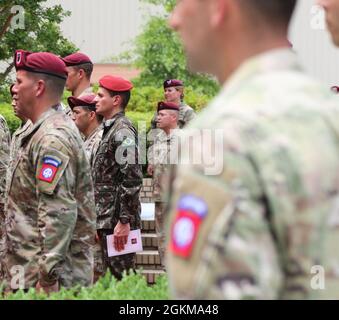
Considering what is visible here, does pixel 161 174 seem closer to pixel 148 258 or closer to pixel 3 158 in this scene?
pixel 148 258

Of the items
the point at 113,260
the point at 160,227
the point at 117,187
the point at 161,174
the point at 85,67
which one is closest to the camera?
the point at 113,260

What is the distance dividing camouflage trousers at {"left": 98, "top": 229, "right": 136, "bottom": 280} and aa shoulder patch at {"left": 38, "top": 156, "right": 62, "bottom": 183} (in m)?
3.14

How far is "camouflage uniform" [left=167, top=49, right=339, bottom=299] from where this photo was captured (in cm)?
167

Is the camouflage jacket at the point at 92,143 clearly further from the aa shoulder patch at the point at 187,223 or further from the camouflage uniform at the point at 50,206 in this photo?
the aa shoulder patch at the point at 187,223

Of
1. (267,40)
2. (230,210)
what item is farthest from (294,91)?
(230,210)

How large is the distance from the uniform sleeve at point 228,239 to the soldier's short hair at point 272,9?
351mm

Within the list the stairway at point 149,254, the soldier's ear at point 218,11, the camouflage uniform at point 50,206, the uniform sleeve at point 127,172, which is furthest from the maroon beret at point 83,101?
the soldier's ear at point 218,11

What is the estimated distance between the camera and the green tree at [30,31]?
2027cm

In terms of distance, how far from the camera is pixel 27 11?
803 inches

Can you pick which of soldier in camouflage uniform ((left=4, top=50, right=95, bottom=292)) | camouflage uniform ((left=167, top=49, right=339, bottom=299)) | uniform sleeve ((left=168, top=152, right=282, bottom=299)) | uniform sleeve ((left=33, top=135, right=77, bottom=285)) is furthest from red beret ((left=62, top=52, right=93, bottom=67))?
uniform sleeve ((left=168, top=152, right=282, bottom=299))

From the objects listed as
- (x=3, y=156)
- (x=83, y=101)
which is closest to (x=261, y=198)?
(x=83, y=101)

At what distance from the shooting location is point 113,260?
834 centimetres

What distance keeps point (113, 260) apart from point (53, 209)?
318cm
